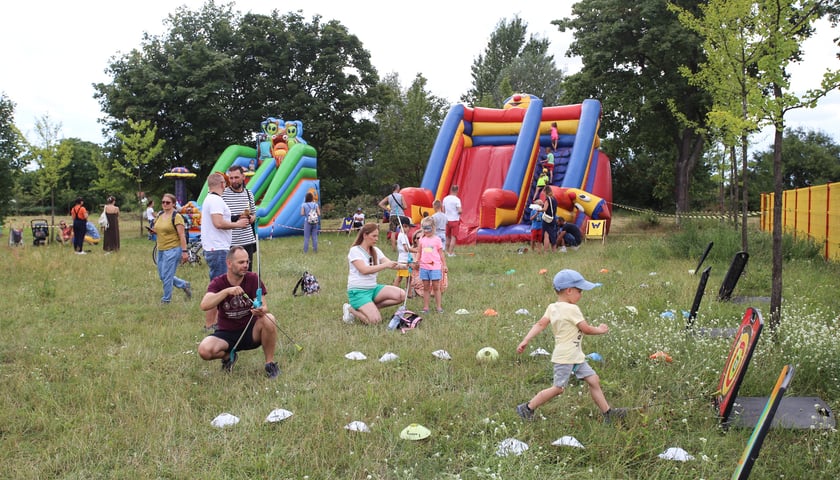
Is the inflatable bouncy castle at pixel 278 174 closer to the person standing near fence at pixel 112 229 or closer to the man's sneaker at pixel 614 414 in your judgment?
the person standing near fence at pixel 112 229

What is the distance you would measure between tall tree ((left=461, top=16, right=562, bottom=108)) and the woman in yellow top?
44.0 metres

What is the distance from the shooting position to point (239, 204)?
6.89 meters

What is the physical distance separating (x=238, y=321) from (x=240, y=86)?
3045 centimetres

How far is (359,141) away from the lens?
108ft

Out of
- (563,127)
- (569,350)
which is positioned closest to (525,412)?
(569,350)

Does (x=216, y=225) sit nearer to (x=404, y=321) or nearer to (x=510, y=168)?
(x=404, y=321)

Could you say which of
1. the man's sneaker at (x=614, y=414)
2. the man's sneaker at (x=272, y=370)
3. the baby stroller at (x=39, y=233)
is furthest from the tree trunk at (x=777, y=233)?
the baby stroller at (x=39, y=233)

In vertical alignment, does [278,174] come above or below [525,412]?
above

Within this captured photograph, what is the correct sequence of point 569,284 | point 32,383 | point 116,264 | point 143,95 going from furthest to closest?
point 143,95 → point 116,264 → point 32,383 → point 569,284

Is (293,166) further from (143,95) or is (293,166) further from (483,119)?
(143,95)

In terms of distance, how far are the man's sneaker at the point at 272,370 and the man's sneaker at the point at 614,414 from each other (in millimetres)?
2633

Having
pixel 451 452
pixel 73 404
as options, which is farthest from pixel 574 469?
pixel 73 404

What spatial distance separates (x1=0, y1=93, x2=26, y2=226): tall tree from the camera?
22438 millimetres

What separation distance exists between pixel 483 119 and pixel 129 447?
1632 centimetres
